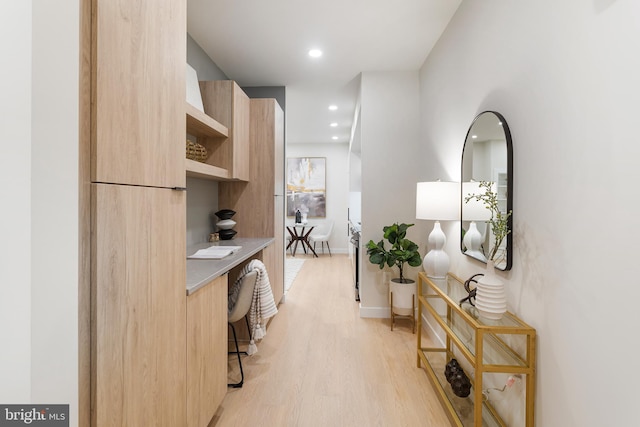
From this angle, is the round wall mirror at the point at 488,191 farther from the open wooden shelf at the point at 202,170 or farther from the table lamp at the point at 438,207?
the open wooden shelf at the point at 202,170

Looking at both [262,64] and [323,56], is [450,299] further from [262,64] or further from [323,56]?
[262,64]

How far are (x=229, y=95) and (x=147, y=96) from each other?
171 cm

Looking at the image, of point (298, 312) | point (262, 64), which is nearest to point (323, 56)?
point (262, 64)

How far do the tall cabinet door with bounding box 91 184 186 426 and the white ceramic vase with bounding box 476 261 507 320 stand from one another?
1.39 m

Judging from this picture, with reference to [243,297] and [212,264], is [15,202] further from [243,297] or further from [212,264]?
[243,297]

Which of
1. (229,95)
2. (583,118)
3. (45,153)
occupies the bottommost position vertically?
(45,153)

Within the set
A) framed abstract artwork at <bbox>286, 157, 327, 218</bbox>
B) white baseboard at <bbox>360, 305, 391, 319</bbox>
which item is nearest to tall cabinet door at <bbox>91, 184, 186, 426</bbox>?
white baseboard at <bbox>360, 305, 391, 319</bbox>

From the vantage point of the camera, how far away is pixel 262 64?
3219mm

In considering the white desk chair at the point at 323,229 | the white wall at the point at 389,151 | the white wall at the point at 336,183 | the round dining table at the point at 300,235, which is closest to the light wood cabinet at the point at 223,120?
the white wall at the point at 389,151

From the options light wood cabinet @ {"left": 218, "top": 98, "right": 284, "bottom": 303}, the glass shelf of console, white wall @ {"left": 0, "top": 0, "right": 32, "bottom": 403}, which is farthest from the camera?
light wood cabinet @ {"left": 218, "top": 98, "right": 284, "bottom": 303}

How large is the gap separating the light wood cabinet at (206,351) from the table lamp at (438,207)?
4.96ft

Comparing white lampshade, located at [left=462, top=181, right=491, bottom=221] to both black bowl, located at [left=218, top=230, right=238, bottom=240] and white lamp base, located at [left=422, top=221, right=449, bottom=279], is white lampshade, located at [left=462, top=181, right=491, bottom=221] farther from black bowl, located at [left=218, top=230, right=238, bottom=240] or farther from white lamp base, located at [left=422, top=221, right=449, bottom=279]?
black bowl, located at [left=218, top=230, right=238, bottom=240]

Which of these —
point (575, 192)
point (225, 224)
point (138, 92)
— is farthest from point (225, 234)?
point (575, 192)

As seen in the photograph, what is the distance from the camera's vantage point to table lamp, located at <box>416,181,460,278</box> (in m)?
2.21
